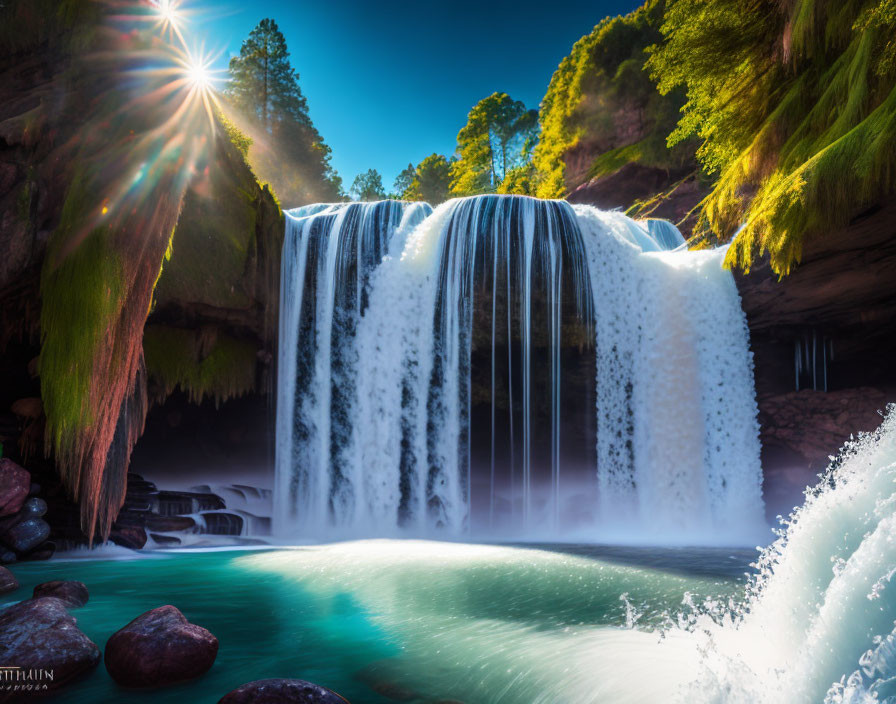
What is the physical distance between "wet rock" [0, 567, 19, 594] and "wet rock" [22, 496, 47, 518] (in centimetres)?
209

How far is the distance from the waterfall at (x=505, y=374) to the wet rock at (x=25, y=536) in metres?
4.32

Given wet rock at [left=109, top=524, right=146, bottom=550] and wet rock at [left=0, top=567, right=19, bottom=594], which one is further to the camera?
wet rock at [left=109, top=524, right=146, bottom=550]

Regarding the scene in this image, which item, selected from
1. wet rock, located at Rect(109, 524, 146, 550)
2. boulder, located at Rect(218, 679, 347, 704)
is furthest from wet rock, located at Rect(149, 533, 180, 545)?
boulder, located at Rect(218, 679, 347, 704)

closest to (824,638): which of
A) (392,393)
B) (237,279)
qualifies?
(392,393)

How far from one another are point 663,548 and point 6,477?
9.56 meters

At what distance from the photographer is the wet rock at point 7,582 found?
17.3 feet

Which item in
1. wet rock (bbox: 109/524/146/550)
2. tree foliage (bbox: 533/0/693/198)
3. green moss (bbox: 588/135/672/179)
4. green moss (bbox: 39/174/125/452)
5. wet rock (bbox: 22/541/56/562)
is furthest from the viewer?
tree foliage (bbox: 533/0/693/198)

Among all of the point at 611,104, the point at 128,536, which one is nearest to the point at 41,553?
the point at 128,536

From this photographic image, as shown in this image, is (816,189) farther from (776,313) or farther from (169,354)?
(169,354)

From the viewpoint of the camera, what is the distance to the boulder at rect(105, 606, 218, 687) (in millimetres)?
3236

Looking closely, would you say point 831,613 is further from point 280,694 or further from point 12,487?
point 12,487

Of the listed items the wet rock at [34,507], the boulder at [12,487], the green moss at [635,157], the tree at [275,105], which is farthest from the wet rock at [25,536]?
the tree at [275,105]

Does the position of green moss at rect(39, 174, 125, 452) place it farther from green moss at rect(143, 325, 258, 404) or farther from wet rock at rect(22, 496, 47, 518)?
green moss at rect(143, 325, 258, 404)

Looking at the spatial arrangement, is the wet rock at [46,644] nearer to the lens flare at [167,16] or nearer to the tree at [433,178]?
the lens flare at [167,16]
